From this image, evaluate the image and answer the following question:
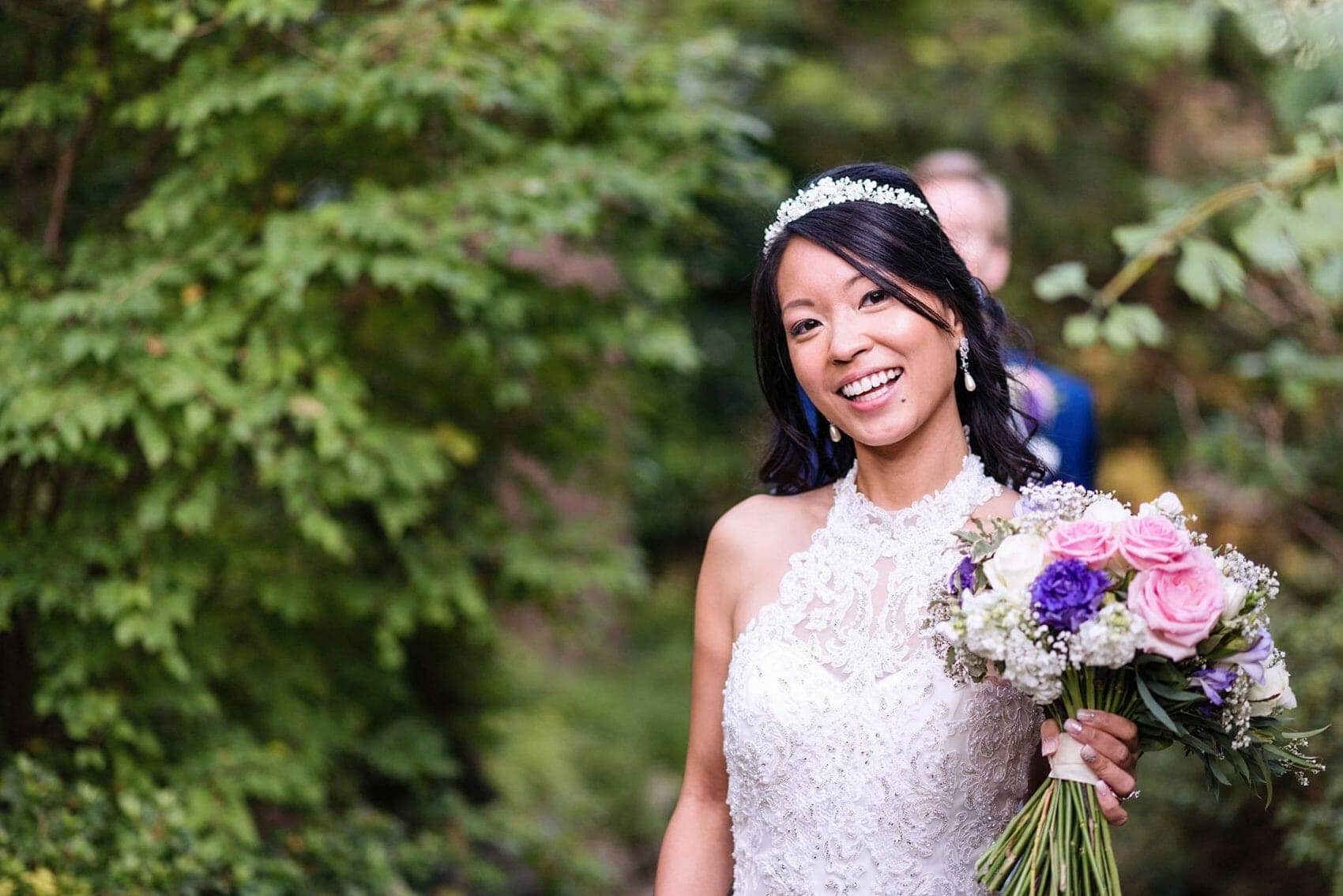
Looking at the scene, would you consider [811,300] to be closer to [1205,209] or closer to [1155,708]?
[1155,708]

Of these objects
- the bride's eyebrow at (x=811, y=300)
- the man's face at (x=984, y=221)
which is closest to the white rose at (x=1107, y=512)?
the bride's eyebrow at (x=811, y=300)

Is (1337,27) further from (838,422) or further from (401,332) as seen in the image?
(401,332)

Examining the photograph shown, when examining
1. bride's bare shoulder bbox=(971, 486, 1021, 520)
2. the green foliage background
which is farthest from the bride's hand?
the green foliage background

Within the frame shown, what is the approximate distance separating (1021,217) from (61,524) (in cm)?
707

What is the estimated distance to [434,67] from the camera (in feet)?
13.1

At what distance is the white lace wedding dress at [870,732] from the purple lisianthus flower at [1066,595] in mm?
308

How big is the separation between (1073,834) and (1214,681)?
34 cm

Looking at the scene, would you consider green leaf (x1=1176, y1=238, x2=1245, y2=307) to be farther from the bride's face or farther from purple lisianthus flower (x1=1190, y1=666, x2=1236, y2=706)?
purple lisianthus flower (x1=1190, y1=666, x2=1236, y2=706)

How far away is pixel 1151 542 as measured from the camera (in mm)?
2148

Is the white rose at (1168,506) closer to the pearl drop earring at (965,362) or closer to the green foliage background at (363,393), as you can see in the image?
the pearl drop earring at (965,362)

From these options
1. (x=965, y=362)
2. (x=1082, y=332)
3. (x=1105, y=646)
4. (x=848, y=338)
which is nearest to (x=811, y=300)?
(x=848, y=338)

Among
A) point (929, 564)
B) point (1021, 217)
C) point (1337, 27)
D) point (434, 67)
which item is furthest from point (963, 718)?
point (1021, 217)

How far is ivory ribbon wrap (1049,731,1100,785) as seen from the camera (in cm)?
222

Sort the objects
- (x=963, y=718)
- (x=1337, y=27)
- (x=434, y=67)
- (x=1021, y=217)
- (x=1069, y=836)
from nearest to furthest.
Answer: (x=1337, y=27)
(x=1069, y=836)
(x=963, y=718)
(x=434, y=67)
(x=1021, y=217)
